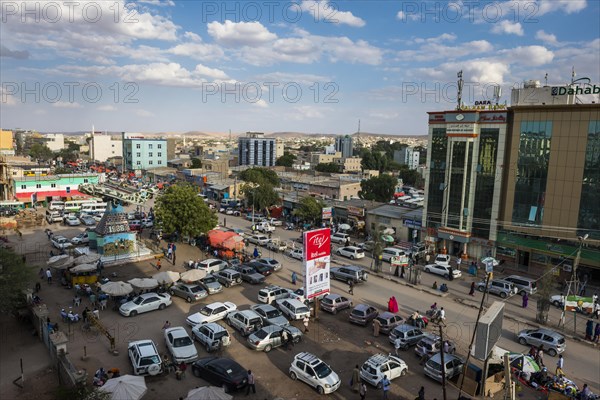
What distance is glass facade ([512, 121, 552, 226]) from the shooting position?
104ft

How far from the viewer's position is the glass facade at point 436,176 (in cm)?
3722

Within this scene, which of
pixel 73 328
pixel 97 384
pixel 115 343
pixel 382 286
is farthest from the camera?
pixel 382 286

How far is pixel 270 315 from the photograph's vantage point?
21.8 metres

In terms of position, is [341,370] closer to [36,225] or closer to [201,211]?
[201,211]

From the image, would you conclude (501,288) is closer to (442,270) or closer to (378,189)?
(442,270)

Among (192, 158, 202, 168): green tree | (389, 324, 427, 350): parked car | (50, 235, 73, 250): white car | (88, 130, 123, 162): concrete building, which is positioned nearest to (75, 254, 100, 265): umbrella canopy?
(50, 235, 73, 250): white car

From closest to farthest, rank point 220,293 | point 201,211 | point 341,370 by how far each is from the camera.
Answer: point 341,370 → point 220,293 → point 201,211

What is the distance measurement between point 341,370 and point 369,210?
28.1 meters

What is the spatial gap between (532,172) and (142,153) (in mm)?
87191

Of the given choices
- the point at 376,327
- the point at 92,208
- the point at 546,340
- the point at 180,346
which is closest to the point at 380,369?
the point at 376,327

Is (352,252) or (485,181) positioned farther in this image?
(352,252)

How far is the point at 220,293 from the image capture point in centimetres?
2670

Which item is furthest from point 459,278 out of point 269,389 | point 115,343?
point 115,343

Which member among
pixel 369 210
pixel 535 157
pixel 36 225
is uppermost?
pixel 535 157
